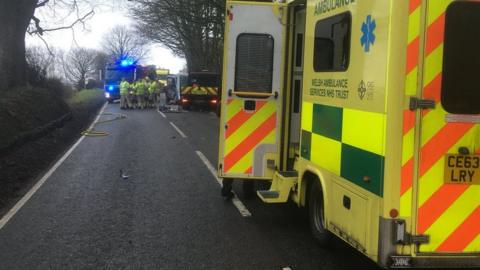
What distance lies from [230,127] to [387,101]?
376 cm

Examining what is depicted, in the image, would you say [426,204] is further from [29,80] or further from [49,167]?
[29,80]

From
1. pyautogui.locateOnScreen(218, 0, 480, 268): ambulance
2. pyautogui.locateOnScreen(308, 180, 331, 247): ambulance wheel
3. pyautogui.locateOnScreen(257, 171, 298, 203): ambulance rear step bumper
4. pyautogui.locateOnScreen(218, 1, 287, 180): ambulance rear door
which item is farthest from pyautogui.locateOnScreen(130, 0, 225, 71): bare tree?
pyautogui.locateOnScreen(218, 0, 480, 268): ambulance

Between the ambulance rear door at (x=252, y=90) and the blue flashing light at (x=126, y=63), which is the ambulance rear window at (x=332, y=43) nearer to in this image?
the ambulance rear door at (x=252, y=90)

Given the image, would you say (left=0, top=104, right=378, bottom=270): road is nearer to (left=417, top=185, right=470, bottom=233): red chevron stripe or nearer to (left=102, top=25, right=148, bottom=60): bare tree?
(left=417, top=185, right=470, bottom=233): red chevron stripe

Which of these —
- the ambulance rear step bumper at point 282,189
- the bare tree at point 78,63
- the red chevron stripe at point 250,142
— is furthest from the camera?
the bare tree at point 78,63

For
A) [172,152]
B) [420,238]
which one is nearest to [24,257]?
[420,238]

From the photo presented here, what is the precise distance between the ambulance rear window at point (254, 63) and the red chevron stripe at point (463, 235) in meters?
3.74

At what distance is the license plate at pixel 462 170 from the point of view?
429 cm

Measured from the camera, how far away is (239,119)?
25.5ft

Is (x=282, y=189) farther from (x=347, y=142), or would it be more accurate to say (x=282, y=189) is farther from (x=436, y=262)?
(x=436, y=262)

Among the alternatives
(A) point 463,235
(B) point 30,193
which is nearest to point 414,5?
Answer: (A) point 463,235

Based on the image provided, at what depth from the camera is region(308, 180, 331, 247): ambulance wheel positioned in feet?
19.7

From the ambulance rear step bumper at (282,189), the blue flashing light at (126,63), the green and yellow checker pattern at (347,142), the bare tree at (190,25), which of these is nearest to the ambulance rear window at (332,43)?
the green and yellow checker pattern at (347,142)

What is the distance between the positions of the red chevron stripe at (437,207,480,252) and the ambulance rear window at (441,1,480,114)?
0.79 metres
